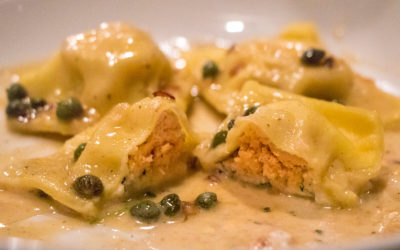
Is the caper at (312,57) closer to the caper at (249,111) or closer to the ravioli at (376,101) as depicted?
the ravioli at (376,101)

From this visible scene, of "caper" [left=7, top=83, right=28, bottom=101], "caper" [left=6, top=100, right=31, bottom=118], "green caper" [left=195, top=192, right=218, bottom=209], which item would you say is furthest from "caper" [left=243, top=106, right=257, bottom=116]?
"caper" [left=7, top=83, right=28, bottom=101]

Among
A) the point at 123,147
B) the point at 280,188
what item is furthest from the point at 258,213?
the point at 123,147

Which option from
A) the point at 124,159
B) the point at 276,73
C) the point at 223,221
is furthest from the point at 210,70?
the point at 223,221

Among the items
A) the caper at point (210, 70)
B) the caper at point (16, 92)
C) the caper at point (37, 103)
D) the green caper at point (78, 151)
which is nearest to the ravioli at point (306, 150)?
the green caper at point (78, 151)

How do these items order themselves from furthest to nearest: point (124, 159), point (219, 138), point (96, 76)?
point (96, 76) < point (219, 138) < point (124, 159)

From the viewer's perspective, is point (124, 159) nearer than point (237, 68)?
Yes

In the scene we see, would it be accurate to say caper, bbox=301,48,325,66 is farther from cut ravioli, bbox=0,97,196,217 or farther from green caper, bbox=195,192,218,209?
green caper, bbox=195,192,218,209

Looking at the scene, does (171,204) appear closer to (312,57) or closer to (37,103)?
(37,103)
